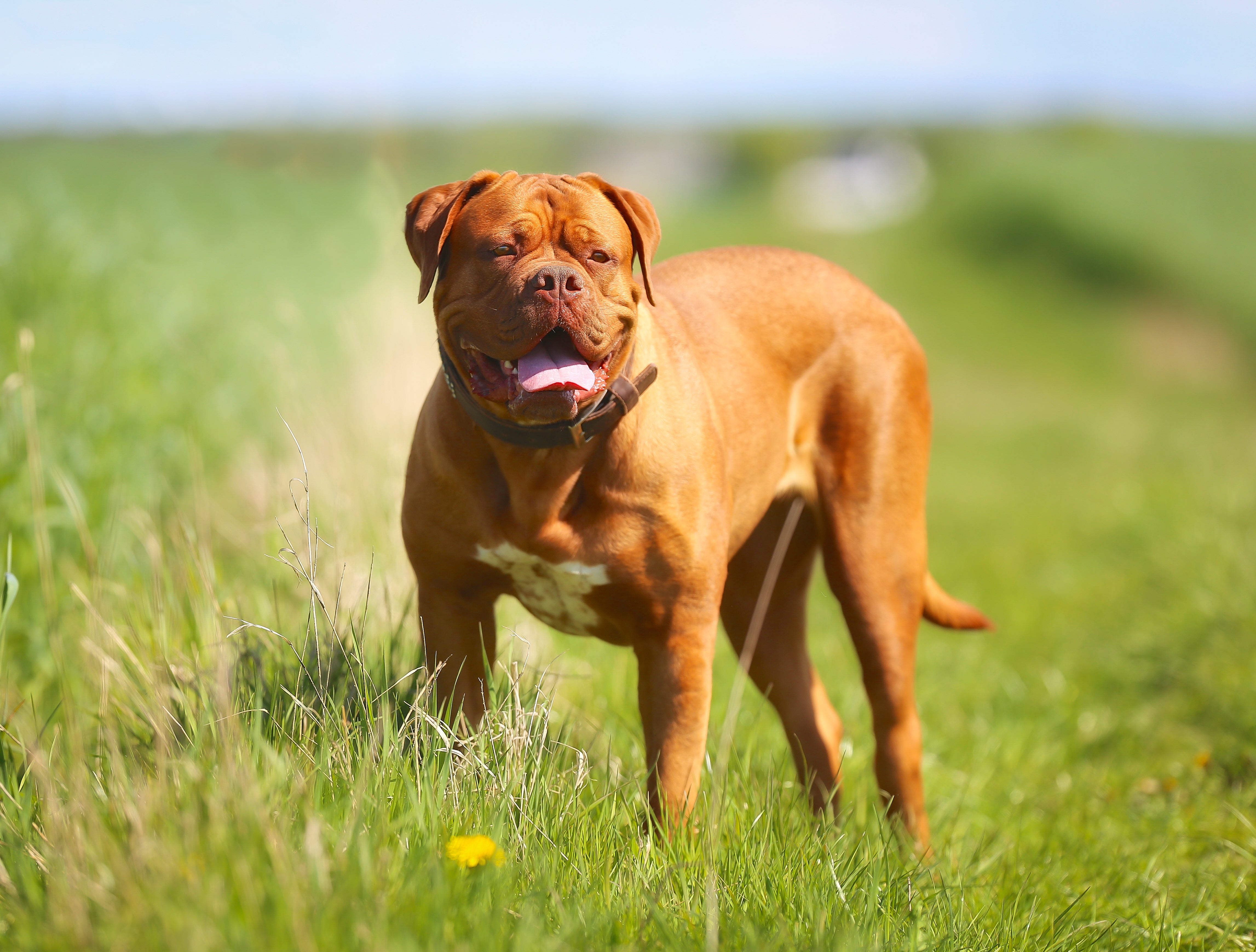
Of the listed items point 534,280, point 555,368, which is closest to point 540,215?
point 534,280

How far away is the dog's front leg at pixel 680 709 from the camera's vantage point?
9.21 ft

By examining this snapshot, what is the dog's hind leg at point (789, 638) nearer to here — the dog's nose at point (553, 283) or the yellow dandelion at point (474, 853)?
the dog's nose at point (553, 283)

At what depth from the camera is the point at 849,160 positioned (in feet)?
179

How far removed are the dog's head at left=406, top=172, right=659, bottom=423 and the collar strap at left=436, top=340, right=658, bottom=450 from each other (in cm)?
3

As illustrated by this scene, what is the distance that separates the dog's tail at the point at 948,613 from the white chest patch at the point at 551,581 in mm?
1332

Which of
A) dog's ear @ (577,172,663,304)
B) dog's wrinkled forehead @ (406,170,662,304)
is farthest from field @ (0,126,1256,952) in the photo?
dog's ear @ (577,172,663,304)

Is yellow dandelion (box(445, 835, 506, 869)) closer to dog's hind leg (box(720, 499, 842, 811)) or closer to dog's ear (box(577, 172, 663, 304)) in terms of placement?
dog's ear (box(577, 172, 663, 304))

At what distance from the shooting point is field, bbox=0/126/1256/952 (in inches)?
78.5

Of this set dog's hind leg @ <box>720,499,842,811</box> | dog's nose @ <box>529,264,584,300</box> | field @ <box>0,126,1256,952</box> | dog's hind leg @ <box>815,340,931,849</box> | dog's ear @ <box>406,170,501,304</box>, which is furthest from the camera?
dog's hind leg @ <box>720,499,842,811</box>

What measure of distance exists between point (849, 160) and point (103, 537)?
53537 mm

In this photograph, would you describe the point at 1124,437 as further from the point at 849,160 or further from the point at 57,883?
the point at 849,160

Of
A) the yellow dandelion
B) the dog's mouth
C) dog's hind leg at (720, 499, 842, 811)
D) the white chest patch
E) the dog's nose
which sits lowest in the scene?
dog's hind leg at (720, 499, 842, 811)

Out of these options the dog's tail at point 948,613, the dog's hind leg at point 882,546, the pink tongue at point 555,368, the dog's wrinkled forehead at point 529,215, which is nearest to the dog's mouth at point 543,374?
the pink tongue at point 555,368

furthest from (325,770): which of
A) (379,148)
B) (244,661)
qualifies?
(379,148)
